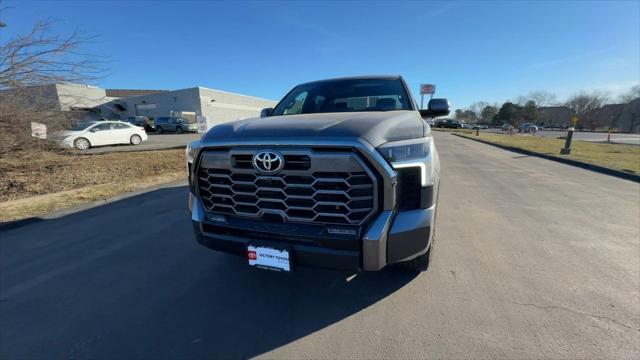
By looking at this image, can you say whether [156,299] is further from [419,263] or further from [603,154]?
[603,154]

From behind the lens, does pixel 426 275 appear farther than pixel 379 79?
No

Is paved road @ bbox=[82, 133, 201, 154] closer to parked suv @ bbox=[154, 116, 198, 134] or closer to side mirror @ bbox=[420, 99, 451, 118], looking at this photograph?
parked suv @ bbox=[154, 116, 198, 134]

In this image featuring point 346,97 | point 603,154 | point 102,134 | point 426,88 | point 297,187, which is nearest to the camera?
point 297,187

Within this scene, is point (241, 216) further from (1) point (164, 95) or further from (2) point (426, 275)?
(1) point (164, 95)

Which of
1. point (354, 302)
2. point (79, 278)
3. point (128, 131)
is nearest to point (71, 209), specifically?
point (79, 278)

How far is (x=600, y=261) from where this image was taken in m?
3.08

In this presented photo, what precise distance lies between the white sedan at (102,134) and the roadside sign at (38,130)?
5893 millimetres

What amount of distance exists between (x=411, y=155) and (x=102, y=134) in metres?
17.5

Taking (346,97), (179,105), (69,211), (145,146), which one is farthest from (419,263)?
(179,105)

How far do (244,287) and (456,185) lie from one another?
5688 mm

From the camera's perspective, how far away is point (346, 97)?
3.71 meters

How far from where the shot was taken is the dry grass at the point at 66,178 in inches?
215

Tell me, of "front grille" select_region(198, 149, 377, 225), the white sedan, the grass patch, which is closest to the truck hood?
"front grille" select_region(198, 149, 377, 225)

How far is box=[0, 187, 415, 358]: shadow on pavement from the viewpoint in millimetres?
2002
